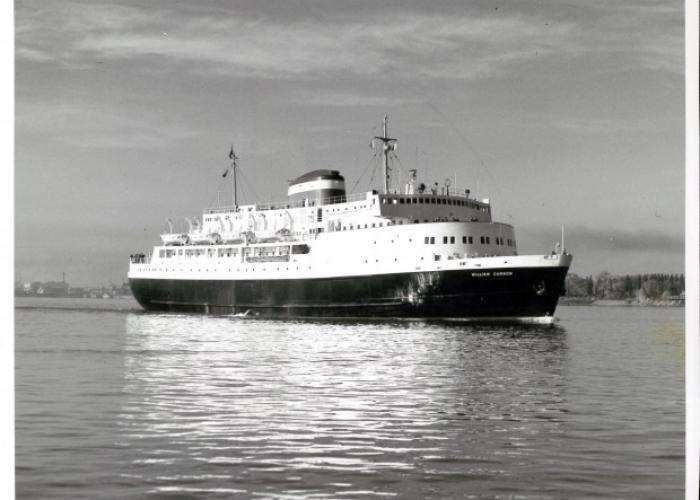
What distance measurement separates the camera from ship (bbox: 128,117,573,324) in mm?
22766

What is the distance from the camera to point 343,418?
28.5 ft

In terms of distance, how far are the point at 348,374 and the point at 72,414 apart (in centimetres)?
434

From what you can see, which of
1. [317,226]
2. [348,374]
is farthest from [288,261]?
[348,374]

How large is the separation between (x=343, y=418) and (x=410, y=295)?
15.1 metres

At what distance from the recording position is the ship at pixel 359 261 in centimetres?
2277

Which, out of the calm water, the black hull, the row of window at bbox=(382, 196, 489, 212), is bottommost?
the calm water

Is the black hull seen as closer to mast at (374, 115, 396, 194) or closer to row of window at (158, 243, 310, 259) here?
row of window at (158, 243, 310, 259)

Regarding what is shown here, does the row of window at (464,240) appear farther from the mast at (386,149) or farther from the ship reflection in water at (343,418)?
the ship reflection in water at (343,418)

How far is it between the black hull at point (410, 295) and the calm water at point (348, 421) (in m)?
6.24

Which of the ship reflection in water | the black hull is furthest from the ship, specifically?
the ship reflection in water

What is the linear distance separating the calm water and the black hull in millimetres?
6243

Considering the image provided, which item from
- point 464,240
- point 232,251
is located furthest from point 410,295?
point 232,251

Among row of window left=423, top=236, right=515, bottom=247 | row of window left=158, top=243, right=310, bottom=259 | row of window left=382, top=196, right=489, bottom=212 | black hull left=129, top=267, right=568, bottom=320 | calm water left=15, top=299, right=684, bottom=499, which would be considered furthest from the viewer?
row of window left=158, top=243, right=310, bottom=259
